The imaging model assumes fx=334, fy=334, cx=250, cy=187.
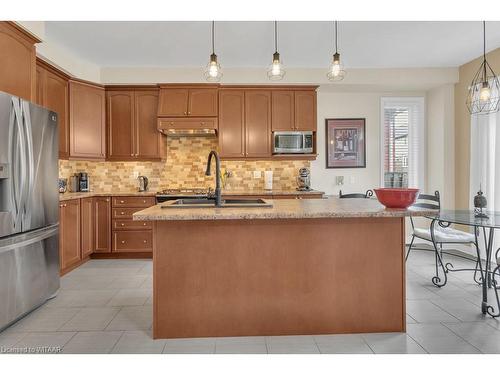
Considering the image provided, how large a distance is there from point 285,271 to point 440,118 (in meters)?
4.16

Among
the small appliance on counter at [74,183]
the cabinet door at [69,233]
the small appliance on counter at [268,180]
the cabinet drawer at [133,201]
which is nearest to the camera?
the cabinet door at [69,233]

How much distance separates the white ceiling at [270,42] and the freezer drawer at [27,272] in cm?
226

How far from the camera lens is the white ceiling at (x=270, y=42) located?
3.58m

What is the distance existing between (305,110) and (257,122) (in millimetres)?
732

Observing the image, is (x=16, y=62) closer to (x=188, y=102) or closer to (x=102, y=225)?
(x=188, y=102)

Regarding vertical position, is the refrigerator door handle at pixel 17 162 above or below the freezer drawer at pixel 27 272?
above

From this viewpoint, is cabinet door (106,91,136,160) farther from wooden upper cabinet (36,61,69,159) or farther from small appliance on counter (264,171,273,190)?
Result: small appliance on counter (264,171,273,190)

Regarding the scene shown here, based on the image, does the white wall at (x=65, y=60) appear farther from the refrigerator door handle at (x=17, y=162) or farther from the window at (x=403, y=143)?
the window at (x=403, y=143)

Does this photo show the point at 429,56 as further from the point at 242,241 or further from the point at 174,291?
the point at 174,291

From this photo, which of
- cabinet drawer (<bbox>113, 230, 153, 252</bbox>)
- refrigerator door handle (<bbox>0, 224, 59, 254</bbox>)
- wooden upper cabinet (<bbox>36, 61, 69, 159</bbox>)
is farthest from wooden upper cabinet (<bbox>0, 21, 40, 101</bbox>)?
cabinet drawer (<bbox>113, 230, 153, 252</bbox>)

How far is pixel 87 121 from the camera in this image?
4.65 meters

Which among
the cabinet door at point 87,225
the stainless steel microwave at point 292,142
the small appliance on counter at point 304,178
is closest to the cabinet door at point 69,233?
the cabinet door at point 87,225

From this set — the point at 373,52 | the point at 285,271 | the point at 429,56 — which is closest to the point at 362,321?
the point at 285,271

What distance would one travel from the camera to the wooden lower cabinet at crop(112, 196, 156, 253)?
4598 mm
